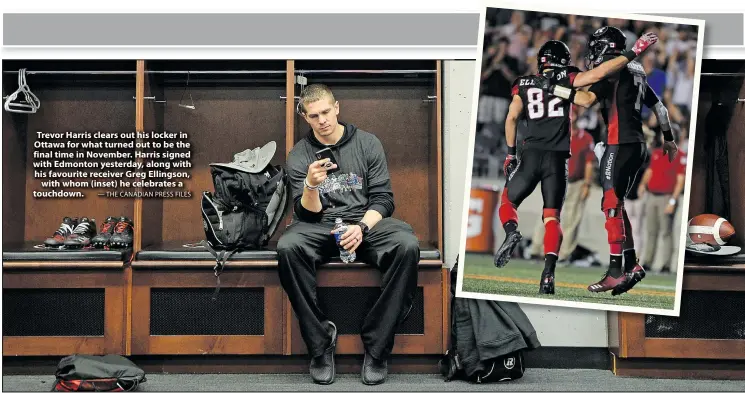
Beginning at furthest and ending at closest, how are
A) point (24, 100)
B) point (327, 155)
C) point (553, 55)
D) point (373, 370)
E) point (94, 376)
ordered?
point (24, 100)
point (553, 55)
point (327, 155)
point (373, 370)
point (94, 376)

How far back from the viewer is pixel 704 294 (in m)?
3.08

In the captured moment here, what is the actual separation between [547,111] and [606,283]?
80 centimetres

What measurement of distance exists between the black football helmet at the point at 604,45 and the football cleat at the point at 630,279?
91 centimetres

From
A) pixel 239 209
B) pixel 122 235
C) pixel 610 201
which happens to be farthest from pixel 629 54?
pixel 122 235

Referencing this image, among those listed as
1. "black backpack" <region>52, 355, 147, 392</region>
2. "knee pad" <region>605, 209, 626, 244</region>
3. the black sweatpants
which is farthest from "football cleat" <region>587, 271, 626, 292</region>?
"black backpack" <region>52, 355, 147, 392</region>

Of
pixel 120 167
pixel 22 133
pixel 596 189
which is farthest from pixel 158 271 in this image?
pixel 596 189

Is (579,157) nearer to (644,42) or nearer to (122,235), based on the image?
(644,42)

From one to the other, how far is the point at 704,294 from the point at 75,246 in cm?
270

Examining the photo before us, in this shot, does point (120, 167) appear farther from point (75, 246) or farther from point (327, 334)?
point (327, 334)

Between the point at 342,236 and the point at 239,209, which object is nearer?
the point at 342,236

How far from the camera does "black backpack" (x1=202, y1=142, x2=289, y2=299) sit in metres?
3.12

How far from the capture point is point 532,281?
10.6ft

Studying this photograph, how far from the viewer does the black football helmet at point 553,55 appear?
318cm

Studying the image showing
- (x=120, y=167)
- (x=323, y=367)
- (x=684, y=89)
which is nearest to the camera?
(x=323, y=367)
